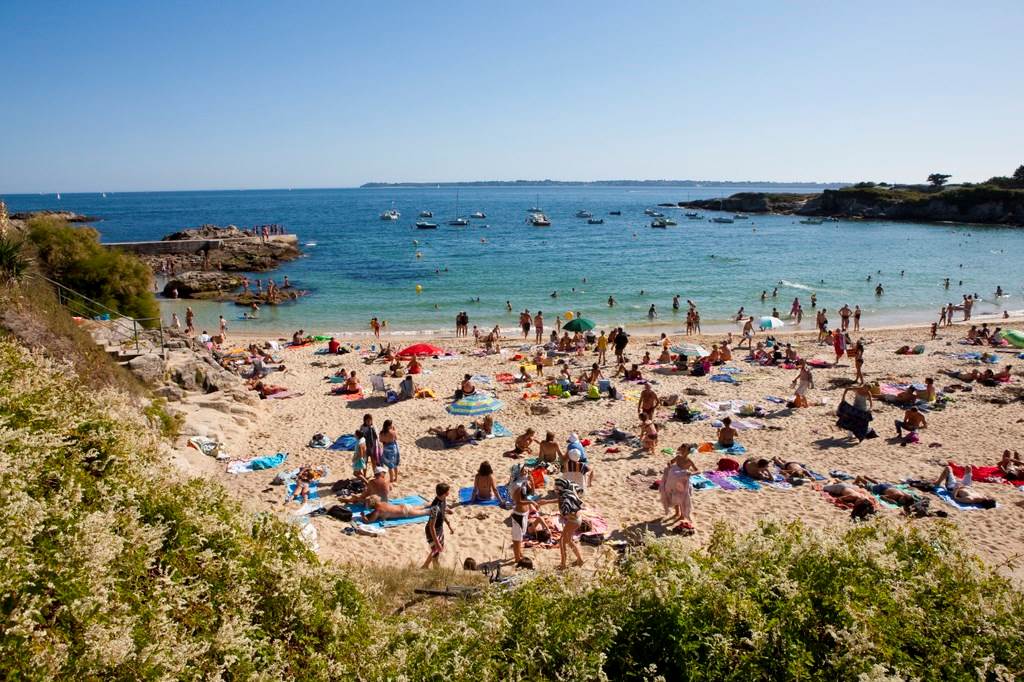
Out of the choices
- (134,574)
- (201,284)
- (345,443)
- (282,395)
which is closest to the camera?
(134,574)

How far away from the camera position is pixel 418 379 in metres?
19.6

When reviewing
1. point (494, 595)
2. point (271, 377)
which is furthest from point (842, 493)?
point (271, 377)

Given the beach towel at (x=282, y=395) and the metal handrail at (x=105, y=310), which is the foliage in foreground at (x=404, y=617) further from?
the beach towel at (x=282, y=395)

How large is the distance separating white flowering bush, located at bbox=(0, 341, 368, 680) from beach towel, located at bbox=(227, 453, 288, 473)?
6309 mm

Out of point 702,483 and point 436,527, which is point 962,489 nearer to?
point 702,483

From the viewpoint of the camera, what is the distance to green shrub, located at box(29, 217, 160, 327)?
884 inches

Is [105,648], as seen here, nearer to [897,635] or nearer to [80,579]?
[80,579]

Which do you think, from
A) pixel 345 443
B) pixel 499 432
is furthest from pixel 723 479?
pixel 345 443

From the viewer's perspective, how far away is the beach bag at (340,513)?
10383 mm

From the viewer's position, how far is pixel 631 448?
13859mm

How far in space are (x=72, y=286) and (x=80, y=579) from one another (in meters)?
23.1

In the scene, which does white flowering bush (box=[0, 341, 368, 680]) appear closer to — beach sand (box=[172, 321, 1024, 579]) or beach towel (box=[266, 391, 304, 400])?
beach sand (box=[172, 321, 1024, 579])

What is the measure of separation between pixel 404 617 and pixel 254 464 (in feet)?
26.8

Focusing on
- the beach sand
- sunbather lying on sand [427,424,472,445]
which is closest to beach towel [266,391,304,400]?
the beach sand
